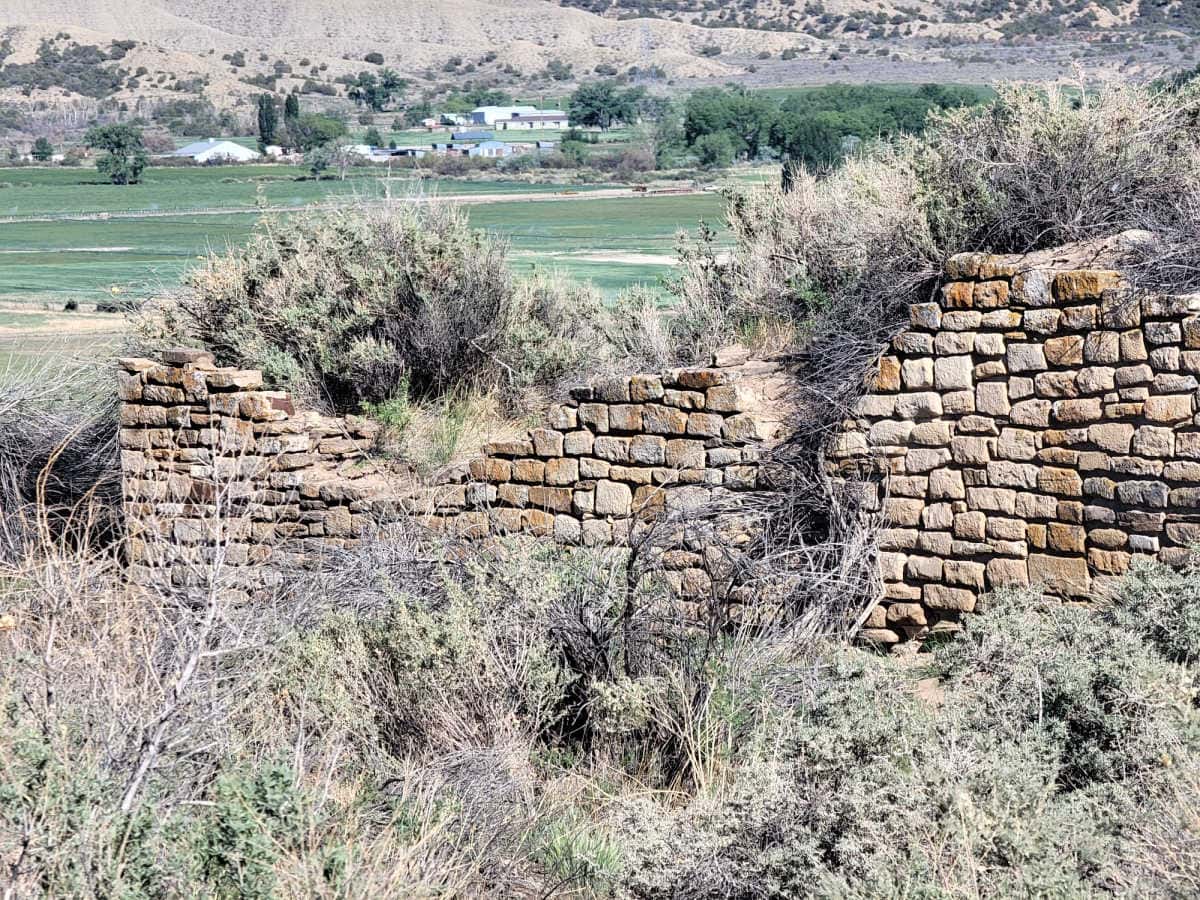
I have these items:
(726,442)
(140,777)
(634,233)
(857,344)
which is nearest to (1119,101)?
(857,344)

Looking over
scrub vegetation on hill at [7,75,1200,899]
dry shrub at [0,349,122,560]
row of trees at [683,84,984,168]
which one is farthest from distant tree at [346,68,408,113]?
scrub vegetation on hill at [7,75,1200,899]

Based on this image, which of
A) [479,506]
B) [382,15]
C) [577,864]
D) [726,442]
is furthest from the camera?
[382,15]

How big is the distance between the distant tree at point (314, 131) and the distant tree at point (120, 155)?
25.7 ft

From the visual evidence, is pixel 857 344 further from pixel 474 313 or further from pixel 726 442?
pixel 474 313

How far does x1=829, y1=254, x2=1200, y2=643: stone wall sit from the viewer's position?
682 centimetres

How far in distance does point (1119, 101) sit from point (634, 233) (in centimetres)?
2345

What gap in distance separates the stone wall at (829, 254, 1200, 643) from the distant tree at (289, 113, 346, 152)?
66.1 metres

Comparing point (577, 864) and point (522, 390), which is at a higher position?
point (522, 390)

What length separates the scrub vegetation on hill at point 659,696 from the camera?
436 cm

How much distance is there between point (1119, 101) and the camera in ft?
28.5

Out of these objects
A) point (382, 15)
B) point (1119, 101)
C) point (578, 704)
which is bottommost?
point (578, 704)

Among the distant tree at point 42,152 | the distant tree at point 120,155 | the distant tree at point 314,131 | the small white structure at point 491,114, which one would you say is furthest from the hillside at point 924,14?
the distant tree at point 42,152

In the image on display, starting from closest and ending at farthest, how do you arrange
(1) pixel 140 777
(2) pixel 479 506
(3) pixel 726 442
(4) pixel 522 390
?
(1) pixel 140 777 < (3) pixel 726 442 < (2) pixel 479 506 < (4) pixel 522 390

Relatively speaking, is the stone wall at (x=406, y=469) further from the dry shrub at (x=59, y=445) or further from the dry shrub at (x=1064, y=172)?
the dry shrub at (x=1064, y=172)
